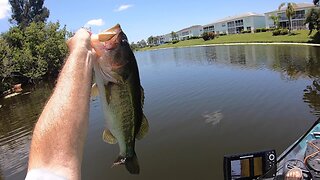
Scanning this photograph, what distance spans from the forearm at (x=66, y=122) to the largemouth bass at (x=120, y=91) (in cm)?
11

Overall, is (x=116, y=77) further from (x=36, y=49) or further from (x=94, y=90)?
(x=36, y=49)

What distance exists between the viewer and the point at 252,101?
65.7ft

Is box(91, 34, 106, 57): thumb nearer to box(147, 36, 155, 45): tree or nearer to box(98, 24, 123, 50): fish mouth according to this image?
box(98, 24, 123, 50): fish mouth

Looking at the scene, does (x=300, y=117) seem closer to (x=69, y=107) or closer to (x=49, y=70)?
(x=69, y=107)

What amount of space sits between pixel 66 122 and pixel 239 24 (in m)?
108

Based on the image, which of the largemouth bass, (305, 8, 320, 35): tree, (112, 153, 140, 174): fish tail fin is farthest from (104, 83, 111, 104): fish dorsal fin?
(305, 8, 320, 35): tree

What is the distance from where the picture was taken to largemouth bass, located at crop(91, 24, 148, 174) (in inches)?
77.4

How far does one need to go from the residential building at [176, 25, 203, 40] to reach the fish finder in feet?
416

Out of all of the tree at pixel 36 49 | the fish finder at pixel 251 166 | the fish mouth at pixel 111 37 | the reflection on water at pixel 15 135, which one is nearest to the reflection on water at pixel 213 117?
the reflection on water at pixel 15 135

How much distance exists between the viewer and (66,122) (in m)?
1.74

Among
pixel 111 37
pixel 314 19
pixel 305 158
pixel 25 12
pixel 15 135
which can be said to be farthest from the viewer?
pixel 25 12

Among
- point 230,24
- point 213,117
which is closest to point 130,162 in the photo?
point 213,117

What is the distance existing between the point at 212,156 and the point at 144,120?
10974mm

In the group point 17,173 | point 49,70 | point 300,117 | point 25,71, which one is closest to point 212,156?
point 300,117
